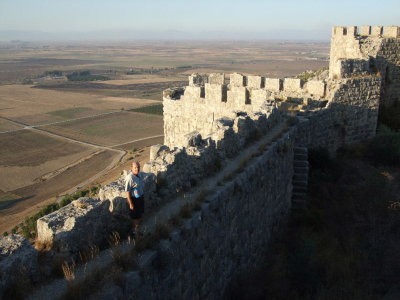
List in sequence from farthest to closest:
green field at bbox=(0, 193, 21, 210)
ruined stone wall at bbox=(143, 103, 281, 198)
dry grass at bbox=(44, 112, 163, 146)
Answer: dry grass at bbox=(44, 112, 163, 146)
green field at bbox=(0, 193, 21, 210)
ruined stone wall at bbox=(143, 103, 281, 198)

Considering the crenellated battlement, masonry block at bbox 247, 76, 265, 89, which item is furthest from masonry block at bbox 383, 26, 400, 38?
masonry block at bbox 247, 76, 265, 89

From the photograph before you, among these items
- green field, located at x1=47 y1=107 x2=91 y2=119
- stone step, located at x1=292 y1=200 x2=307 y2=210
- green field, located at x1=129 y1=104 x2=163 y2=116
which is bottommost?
green field, located at x1=47 y1=107 x2=91 y2=119

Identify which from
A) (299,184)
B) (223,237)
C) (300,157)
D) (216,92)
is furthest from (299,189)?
(223,237)

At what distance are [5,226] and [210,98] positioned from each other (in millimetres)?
11301

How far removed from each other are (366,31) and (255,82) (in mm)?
4899

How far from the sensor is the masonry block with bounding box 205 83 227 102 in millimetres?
10990

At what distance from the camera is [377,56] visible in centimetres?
1238

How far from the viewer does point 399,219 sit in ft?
26.1

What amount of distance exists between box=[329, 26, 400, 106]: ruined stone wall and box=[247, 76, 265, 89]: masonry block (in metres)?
1.97

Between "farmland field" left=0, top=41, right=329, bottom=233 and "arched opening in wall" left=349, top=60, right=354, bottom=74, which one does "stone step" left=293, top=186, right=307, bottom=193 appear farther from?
"farmland field" left=0, top=41, right=329, bottom=233

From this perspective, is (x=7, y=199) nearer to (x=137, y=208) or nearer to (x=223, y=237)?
(x=223, y=237)

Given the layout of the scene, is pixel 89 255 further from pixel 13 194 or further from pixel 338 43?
pixel 13 194

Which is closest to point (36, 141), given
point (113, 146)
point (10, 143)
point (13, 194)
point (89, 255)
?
point (10, 143)

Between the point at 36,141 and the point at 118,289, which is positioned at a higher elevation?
the point at 118,289
